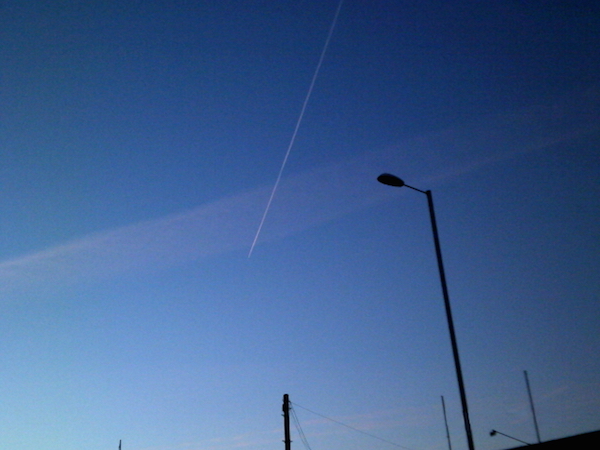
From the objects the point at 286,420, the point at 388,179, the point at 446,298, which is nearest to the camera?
the point at 446,298

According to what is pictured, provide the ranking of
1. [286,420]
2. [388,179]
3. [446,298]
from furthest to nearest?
[286,420] < [388,179] < [446,298]

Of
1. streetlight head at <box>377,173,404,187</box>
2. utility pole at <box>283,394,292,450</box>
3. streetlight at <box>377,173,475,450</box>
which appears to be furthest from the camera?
utility pole at <box>283,394,292,450</box>

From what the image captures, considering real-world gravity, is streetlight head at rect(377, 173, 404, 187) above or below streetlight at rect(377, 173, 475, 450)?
above

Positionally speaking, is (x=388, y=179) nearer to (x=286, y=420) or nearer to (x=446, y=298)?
(x=446, y=298)

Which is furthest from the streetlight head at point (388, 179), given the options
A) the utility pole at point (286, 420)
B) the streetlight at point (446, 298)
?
the utility pole at point (286, 420)

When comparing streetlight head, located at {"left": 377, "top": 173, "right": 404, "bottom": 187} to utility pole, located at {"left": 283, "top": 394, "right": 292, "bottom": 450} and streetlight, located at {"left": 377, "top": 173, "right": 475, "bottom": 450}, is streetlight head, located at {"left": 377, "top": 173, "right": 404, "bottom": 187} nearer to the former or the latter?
streetlight, located at {"left": 377, "top": 173, "right": 475, "bottom": 450}

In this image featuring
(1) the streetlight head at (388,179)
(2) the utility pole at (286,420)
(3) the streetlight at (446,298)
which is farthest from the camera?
(2) the utility pole at (286,420)

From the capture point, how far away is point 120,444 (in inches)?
2483

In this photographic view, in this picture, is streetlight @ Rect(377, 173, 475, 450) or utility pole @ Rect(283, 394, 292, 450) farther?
utility pole @ Rect(283, 394, 292, 450)

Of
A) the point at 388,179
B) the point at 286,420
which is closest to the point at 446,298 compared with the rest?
the point at 388,179

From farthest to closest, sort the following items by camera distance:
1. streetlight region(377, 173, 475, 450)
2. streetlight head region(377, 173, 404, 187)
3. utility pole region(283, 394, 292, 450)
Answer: utility pole region(283, 394, 292, 450) < streetlight head region(377, 173, 404, 187) < streetlight region(377, 173, 475, 450)

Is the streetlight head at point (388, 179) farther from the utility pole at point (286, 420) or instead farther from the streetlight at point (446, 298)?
the utility pole at point (286, 420)

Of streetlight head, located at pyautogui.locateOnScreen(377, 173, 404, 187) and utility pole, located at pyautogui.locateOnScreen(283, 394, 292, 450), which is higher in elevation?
streetlight head, located at pyautogui.locateOnScreen(377, 173, 404, 187)

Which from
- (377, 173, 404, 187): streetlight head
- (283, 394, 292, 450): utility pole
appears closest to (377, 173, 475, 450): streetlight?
(377, 173, 404, 187): streetlight head
